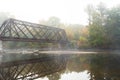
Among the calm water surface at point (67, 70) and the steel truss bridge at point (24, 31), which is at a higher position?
the steel truss bridge at point (24, 31)

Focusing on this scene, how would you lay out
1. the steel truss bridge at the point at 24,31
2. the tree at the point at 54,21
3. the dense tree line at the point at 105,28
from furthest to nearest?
the tree at the point at 54,21, the dense tree line at the point at 105,28, the steel truss bridge at the point at 24,31

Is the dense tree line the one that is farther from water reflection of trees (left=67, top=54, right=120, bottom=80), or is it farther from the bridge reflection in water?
the bridge reflection in water

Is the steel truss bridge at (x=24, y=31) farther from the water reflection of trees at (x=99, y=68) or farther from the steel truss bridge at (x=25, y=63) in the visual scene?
the water reflection of trees at (x=99, y=68)

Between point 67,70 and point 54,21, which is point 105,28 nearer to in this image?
point 54,21

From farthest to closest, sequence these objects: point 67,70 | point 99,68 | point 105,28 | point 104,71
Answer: point 105,28 → point 99,68 → point 67,70 → point 104,71

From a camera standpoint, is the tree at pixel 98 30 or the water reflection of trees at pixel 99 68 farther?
the tree at pixel 98 30

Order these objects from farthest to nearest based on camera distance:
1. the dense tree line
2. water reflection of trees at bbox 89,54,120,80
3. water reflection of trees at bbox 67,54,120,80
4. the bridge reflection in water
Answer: the dense tree line
the bridge reflection in water
water reflection of trees at bbox 67,54,120,80
water reflection of trees at bbox 89,54,120,80

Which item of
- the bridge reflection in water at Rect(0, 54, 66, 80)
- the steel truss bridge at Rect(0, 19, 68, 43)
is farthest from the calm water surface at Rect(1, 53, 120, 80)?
the steel truss bridge at Rect(0, 19, 68, 43)

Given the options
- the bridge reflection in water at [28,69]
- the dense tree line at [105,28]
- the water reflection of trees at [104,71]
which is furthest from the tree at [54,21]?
the water reflection of trees at [104,71]

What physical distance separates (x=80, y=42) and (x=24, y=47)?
22.6m

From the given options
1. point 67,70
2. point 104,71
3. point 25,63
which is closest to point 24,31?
point 25,63

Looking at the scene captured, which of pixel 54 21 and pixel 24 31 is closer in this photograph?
pixel 24 31

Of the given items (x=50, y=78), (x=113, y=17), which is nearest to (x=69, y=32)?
(x=113, y=17)

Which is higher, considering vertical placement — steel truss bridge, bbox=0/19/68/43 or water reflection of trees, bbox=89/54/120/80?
steel truss bridge, bbox=0/19/68/43
